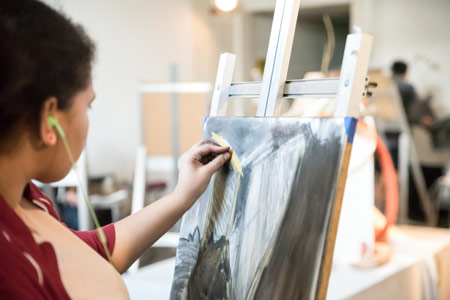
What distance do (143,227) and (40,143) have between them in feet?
1.14

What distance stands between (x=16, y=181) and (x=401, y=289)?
145cm

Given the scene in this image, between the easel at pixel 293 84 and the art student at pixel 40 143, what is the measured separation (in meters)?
0.36

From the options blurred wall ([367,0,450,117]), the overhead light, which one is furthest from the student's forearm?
blurred wall ([367,0,450,117])

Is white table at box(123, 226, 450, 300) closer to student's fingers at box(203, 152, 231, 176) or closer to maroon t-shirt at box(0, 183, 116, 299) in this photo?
student's fingers at box(203, 152, 231, 176)

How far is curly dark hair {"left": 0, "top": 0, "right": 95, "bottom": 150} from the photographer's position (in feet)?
2.10

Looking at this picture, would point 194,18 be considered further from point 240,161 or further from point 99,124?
point 240,161

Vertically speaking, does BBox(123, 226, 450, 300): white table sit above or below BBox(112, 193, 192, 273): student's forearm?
below

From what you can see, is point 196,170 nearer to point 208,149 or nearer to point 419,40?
point 208,149

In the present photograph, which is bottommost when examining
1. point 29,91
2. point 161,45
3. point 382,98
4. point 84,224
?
point 84,224

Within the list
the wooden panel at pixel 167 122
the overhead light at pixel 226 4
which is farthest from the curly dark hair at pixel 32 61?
the overhead light at pixel 226 4

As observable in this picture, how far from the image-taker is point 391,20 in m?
5.61

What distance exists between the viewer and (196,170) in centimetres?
101

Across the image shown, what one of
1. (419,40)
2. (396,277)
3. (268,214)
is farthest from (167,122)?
(419,40)

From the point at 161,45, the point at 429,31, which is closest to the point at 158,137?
the point at 161,45
